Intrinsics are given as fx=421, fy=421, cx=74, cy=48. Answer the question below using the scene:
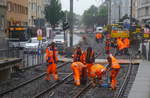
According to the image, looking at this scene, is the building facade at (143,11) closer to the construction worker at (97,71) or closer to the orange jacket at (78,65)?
the orange jacket at (78,65)

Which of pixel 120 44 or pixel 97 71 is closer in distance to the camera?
pixel 97 71

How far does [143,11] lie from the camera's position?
90.5 metres

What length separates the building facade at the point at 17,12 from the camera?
67.5m

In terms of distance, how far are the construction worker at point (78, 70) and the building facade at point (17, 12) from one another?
164 feet

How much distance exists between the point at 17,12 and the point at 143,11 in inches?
1179

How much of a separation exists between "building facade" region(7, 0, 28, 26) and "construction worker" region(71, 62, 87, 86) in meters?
49.9

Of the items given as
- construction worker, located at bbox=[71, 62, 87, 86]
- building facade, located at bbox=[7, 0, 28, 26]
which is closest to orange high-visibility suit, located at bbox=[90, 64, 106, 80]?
construction worker, located at bbox=[71, 62, 87, 86]

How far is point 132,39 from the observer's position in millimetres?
51281

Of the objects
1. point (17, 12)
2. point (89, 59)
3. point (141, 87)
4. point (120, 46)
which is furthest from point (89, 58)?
point (17, 12)

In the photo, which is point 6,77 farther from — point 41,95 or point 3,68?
point 41,95

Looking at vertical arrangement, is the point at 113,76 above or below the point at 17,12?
below

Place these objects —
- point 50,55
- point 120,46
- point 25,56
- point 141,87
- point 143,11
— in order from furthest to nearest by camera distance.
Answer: point 143,11 → point 120,46 → point 25,56 → point 50,55 → point 141,87

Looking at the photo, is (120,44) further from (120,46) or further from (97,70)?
(97,70)

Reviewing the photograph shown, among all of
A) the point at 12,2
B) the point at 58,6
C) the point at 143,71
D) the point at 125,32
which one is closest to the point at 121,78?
the point at 143,71
